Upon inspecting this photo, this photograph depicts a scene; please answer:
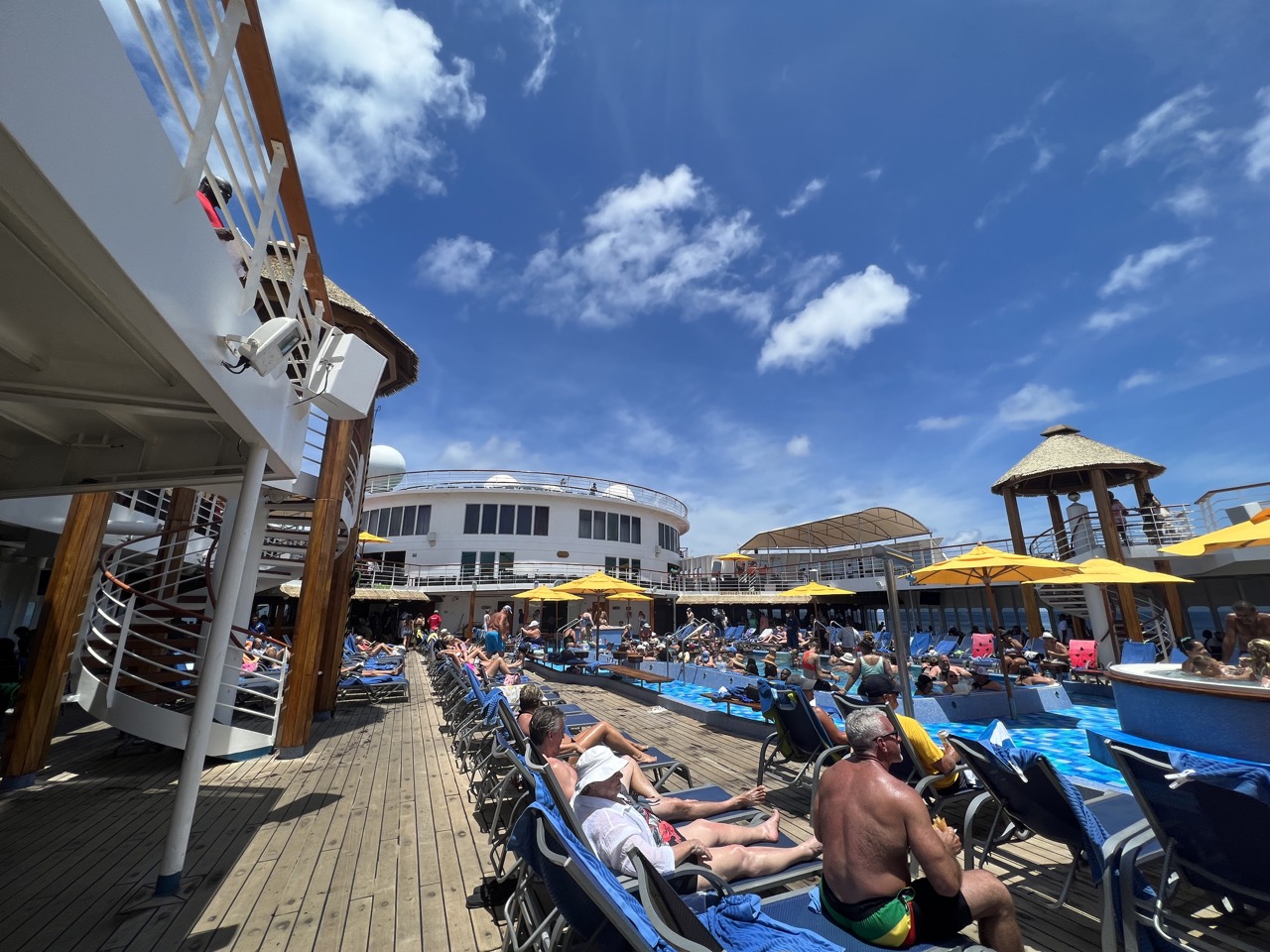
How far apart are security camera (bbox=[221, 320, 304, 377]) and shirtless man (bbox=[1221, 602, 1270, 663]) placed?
36.5ft

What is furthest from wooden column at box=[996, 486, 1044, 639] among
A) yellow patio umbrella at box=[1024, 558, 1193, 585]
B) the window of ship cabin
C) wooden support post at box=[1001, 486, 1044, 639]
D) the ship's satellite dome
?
the ship's satellite dome

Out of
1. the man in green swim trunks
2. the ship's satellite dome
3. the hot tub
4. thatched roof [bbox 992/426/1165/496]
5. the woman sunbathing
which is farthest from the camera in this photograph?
the ship's satellite dome

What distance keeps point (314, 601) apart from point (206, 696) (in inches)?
128

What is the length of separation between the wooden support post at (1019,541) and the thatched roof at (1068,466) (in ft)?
0.96

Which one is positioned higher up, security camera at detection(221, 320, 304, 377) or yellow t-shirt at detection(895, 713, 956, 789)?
security camera at detection(221, 320, 304, 377)

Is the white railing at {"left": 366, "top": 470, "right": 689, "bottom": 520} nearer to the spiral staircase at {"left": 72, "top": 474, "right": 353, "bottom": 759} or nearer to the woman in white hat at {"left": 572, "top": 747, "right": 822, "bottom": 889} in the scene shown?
the spiral staircase at {"left": 72, "top": 474, "right": 353, "bottom": 759}

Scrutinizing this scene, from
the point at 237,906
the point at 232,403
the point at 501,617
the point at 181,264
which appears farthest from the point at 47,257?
the point at 501,617

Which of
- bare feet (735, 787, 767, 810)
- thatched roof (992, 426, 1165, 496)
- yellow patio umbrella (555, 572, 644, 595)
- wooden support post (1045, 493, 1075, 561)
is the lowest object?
bare feet (735, 787, 767, 810)

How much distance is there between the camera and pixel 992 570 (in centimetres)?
870

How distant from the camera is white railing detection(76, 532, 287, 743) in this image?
5.07m

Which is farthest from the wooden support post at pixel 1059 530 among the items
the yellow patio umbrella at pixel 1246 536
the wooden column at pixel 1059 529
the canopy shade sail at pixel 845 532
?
the yellow patio umbrella at pixel 1246 536

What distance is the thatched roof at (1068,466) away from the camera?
14938 mm

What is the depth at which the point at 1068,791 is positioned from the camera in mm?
2520

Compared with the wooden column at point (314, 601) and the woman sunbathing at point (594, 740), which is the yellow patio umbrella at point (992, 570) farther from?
the wooden column at point (314, 601)
